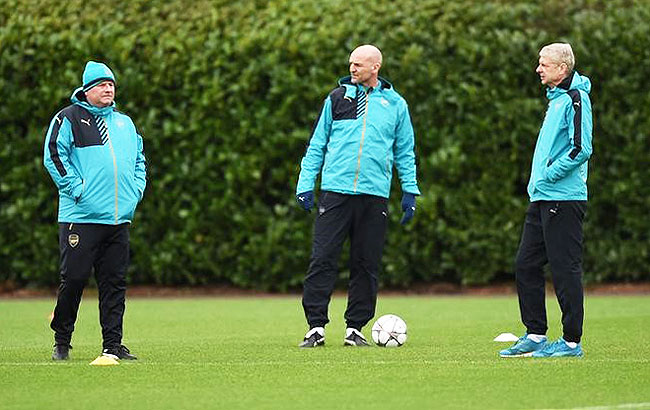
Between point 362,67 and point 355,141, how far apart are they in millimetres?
591

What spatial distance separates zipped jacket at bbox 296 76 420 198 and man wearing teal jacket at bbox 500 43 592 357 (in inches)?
65.8

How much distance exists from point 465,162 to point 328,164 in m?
6.33

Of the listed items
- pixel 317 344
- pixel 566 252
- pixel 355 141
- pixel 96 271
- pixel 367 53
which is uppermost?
pixel 367 53

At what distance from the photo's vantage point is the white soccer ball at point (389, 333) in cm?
1060

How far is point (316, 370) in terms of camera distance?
8773 millimetres

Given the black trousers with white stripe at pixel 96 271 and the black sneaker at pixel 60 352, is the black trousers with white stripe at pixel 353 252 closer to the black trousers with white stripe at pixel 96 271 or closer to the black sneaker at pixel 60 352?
the black trousers with white stripe at pixel 96 271

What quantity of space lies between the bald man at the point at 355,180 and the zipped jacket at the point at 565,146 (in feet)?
5.63

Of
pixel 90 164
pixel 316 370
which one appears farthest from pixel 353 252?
pixel 90 164

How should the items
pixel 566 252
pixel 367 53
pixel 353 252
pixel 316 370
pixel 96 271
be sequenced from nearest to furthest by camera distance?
pixel 316 370, pixel 566 252, pixel 96 271, pixel 367 53, pixel 353 252

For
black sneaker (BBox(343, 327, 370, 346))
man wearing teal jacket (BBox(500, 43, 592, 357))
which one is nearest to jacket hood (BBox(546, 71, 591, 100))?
man wearing teal jacket (BBox(500, 43, 592, 357))

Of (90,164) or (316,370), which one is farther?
(90,164)

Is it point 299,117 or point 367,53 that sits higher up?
point 367,53

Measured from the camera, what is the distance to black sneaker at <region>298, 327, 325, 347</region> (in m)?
10.6

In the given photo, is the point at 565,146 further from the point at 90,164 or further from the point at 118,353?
the point at 118,353
